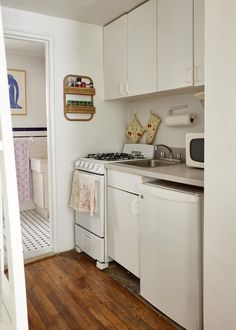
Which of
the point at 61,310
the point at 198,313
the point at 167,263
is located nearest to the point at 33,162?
the point at 61,310

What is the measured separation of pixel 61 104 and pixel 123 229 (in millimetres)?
1328

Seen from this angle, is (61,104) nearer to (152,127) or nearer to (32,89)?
(152,127)

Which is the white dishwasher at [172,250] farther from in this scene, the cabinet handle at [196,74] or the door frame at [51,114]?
the door frame at [51,114]

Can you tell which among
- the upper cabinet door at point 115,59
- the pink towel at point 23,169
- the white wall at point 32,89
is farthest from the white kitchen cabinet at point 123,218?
the white wall at point 32,89

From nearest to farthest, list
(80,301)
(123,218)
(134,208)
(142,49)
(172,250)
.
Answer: (172,250), (80,301), (134,208), (123,218), (142,49)

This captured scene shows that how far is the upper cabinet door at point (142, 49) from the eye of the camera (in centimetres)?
237

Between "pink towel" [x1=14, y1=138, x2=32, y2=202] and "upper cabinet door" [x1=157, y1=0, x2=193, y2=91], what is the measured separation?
2.55m

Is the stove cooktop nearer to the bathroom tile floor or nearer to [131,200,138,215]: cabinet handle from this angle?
[131,200,138,215]: cabinet handle

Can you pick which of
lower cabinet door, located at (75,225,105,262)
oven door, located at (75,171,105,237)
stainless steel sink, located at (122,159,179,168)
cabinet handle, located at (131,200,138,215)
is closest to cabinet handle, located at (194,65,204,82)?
stainless steel sink, located at (122,159,179,168)

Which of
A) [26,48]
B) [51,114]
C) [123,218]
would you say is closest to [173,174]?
[123,218]

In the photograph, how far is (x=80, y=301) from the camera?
2.08 metres

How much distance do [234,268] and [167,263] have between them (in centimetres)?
56

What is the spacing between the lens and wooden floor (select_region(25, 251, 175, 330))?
1.83 m

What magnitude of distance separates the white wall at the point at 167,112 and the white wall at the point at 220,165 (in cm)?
110
